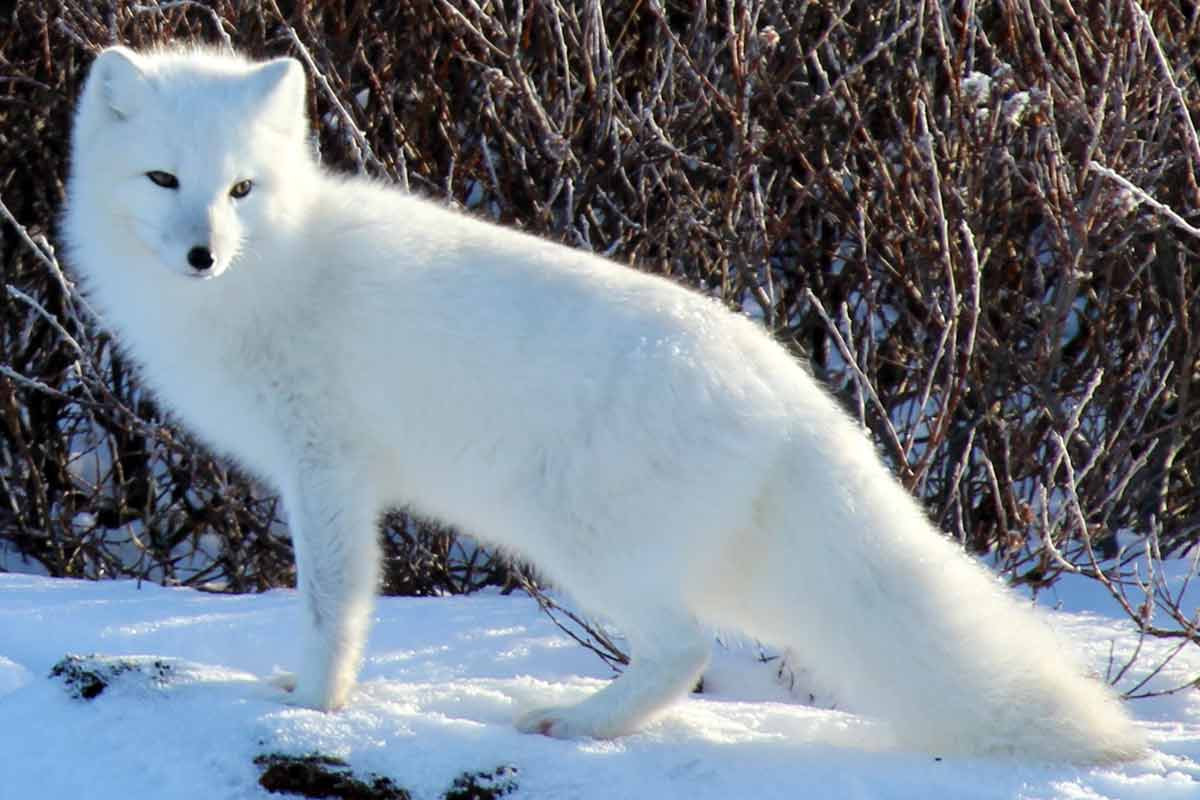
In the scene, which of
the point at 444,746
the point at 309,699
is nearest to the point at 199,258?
the point at 309,699

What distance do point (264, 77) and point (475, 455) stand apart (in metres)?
0.93

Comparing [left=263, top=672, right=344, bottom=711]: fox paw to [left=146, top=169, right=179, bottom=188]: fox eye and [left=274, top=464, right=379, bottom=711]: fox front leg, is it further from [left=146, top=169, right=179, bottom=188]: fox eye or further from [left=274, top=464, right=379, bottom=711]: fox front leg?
[left=146, top=169, right=179, bottom=188]: fox eye

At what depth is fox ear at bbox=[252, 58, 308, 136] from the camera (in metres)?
3.12

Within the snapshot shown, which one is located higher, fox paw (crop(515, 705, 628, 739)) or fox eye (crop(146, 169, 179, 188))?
fox eye (crop(146, 169, 179, 188))

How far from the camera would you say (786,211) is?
5.64 m

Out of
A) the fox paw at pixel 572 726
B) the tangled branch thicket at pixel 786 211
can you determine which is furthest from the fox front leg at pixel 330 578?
the tangled branch thicket at pixel 786 211

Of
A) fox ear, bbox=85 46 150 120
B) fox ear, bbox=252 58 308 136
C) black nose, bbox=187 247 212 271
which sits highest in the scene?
fox ear, bbox=252 58 308 136

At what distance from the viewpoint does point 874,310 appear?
17.1 ft

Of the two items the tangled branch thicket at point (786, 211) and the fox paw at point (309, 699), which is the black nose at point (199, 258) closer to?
the fox paw at point (309, 699)

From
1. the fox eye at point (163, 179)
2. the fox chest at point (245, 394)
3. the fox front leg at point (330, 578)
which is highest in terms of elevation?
the fox eye at point (163, 179)

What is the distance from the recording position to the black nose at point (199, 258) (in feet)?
9.16

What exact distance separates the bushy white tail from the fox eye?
4.23 ft

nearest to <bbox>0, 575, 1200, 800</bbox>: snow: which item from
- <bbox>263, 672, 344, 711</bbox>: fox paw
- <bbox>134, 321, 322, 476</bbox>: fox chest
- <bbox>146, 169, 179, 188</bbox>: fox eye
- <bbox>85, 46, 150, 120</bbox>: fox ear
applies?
<bbox>263, 672, 344, 711</bbox>: fox paw

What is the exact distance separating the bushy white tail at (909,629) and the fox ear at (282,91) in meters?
1.29
